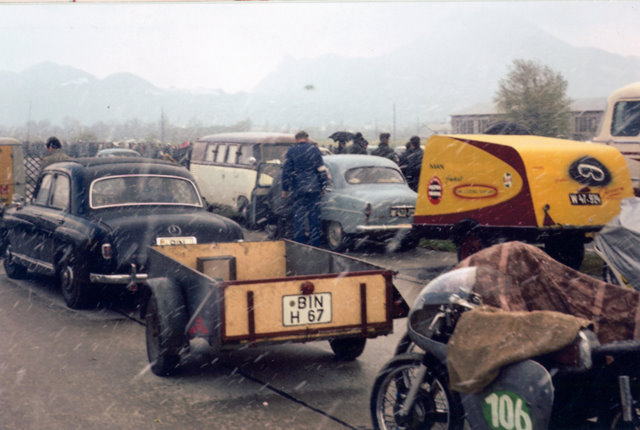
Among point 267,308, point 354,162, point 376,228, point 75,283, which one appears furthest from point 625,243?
point 354,162

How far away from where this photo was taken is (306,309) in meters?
5.65

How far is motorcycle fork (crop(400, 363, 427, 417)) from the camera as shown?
4.20 metres

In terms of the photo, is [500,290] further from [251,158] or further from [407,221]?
[251,158]

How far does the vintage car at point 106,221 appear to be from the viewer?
837cm

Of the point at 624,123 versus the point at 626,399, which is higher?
the point at 624,123

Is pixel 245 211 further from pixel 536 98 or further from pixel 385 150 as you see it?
pixel 536 98

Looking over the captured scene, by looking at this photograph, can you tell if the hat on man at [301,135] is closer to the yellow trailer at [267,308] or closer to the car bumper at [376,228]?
the car bumper at [376,228]

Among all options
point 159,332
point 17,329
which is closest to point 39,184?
point 17,329

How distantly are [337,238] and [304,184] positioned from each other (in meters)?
1.47

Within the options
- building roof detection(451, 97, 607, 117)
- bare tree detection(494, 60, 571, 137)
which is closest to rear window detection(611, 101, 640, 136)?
bare tree detection(494, 60, 571, 137)

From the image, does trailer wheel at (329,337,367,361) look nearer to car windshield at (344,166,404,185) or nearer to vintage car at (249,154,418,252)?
vintage car at (249,154,418,252)

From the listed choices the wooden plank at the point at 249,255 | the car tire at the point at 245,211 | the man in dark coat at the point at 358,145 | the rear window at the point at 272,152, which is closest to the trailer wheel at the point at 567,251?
the wooden plank at the point at 249,255

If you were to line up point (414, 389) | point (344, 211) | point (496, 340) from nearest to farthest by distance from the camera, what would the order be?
point (496, 340) < point (414, 389) < point (344, 211)

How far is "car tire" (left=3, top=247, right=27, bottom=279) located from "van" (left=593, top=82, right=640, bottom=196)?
9.60 meters
